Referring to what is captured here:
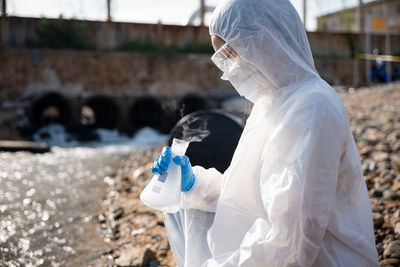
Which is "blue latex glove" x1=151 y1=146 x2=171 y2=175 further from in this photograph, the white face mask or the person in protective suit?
the white face mask

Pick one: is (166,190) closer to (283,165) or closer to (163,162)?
(163,162)

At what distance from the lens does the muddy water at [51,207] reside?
3.39 m

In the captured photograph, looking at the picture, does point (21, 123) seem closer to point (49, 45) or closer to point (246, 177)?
point (49, 45)

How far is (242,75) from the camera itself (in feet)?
5.06

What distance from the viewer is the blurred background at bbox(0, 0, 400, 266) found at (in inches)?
131

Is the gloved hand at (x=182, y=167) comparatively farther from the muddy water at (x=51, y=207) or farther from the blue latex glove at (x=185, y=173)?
the muddy water at (x=51, y=207)

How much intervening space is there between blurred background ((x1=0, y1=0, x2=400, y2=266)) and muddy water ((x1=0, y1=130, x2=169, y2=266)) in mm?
19

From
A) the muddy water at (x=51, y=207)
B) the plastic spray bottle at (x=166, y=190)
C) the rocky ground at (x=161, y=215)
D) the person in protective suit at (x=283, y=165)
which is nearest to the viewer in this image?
the person in protective suit at (x=283, y=165)

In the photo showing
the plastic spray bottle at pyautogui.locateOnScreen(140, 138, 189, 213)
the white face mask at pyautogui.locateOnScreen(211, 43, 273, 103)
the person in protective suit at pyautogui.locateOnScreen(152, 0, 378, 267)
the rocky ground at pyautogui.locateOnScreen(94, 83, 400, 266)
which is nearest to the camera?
the person in protective suit at pyautogui.locateOnScreen(152, 0, 378, 267)

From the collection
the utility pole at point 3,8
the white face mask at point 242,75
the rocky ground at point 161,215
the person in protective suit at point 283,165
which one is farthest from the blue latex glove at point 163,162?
the utility pole at point 3,8

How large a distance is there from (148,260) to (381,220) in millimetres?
1818

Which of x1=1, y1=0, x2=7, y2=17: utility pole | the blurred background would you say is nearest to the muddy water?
the blurred background

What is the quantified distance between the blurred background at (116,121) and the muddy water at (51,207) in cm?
2

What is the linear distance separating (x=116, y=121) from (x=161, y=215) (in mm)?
11208
